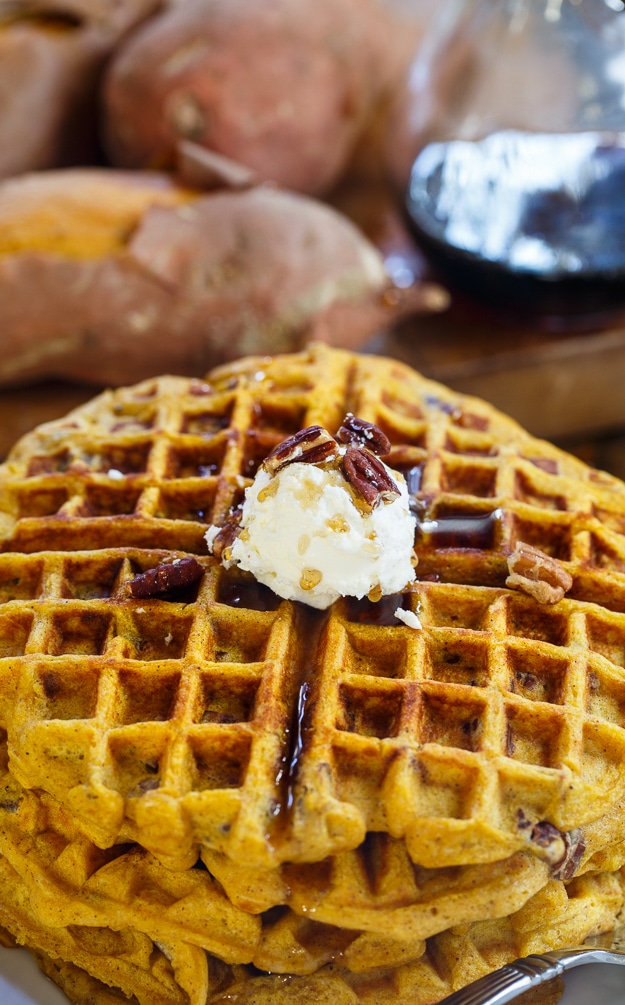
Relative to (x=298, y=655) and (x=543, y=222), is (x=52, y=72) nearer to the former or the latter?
(x=543, y=222)

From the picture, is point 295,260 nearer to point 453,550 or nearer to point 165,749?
point 453,550

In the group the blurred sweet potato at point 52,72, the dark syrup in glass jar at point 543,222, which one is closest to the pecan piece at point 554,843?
the dark syrup in glass jar at point 543,222

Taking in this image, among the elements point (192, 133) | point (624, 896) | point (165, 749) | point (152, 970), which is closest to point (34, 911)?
point (152, 970)

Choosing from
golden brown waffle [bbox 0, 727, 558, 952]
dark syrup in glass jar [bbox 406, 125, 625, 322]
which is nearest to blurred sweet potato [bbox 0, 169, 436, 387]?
dark syrup in glass jar [bbox 406, 125, 625, 322]

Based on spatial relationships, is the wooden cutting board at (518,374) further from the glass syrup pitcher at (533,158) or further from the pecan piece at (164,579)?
the pecan piece at (164,579)

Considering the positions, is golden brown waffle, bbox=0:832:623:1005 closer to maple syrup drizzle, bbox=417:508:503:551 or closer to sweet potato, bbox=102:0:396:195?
maple syrup drizzle, bbox=417:508:503:551

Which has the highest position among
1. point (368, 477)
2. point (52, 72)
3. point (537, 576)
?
point (368, 477)

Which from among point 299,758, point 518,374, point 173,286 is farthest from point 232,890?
point 518,374
